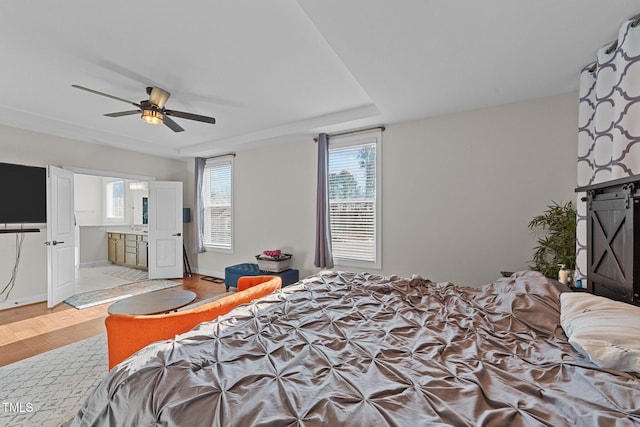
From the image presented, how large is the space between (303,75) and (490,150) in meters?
2.27

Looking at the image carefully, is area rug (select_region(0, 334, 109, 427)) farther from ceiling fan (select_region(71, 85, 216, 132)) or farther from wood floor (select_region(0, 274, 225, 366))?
ceiling fan (select_region(71, 85, 216, 132))

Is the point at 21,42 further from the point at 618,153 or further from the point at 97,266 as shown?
the point at 97,266

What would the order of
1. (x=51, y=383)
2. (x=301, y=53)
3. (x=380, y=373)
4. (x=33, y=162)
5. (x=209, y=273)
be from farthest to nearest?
1. (x=209, y=273)
2. (x=33, y=162)
3. (x=301, y=53)
4. (x=51, y=383)
5. (x=380, y=373)

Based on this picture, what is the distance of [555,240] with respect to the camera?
8.72ft

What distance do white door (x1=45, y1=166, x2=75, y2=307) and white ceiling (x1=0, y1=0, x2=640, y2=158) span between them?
947 millimetres

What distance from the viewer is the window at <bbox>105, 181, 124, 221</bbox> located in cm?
730

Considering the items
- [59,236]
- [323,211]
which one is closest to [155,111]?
[323,211]

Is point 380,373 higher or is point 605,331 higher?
Result: point 605,331

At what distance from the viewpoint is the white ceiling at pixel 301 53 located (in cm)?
176

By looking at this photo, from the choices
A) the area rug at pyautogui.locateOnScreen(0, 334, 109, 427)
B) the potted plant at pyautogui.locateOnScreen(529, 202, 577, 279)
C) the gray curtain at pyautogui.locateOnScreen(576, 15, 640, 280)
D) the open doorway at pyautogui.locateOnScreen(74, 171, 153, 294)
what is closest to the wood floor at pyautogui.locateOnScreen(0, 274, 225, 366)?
the area rug at pyautogui.locateOnScreen(0, 334, 109, 427)

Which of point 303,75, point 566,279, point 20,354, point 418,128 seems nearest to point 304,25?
point 303,75

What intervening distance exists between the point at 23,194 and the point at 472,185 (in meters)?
6.08

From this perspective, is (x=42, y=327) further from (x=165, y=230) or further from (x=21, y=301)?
(x=165, y=230)

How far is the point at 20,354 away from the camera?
2574 millimetres
